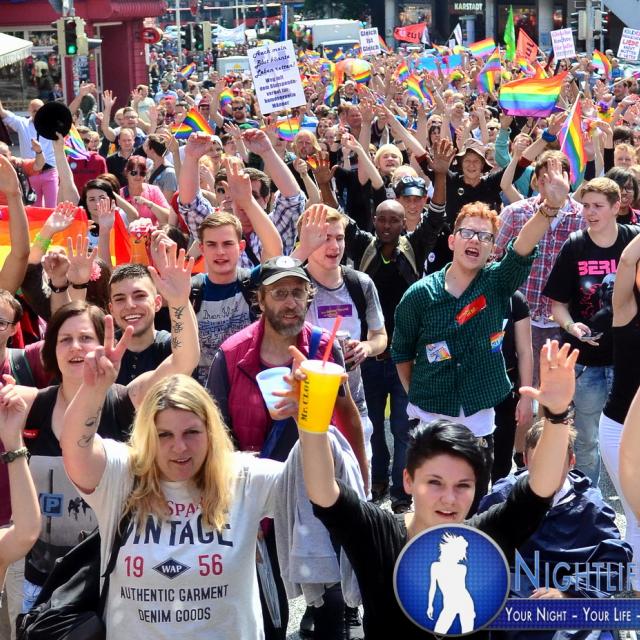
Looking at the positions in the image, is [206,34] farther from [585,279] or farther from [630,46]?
[585,279]

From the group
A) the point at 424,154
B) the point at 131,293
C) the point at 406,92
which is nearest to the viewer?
the point at 131,293

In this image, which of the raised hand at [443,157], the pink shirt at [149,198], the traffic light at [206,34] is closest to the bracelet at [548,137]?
the raised hand at [443,157]

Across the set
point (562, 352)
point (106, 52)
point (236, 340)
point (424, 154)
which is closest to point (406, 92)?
point (424, 154)

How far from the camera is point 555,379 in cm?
324

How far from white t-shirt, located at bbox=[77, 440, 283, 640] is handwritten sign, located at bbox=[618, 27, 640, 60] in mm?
21505

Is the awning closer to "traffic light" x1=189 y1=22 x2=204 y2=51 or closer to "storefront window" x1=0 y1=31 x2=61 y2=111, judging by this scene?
"storefront window" x1=0 y1=31 x2=61 y2=111

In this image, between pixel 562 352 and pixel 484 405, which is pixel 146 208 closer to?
pixel 484 405

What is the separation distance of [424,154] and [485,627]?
305 inches

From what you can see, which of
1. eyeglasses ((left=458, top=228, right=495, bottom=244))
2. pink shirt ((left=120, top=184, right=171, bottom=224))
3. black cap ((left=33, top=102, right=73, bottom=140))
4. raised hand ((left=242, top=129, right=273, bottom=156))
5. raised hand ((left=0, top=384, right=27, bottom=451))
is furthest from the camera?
pink shirt ((left=120, top=184, right=171, bottom=224))

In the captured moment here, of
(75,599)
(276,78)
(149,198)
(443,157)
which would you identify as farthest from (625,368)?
(276,78)

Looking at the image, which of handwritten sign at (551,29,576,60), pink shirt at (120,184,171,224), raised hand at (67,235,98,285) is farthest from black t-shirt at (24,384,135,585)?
handwritten sign at (551,29,576,60)

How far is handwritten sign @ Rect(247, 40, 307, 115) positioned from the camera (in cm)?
1323

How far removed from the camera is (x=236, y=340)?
15.8 feet

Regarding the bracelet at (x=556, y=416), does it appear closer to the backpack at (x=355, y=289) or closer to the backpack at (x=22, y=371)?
the backpack at (x=22, y=371)
